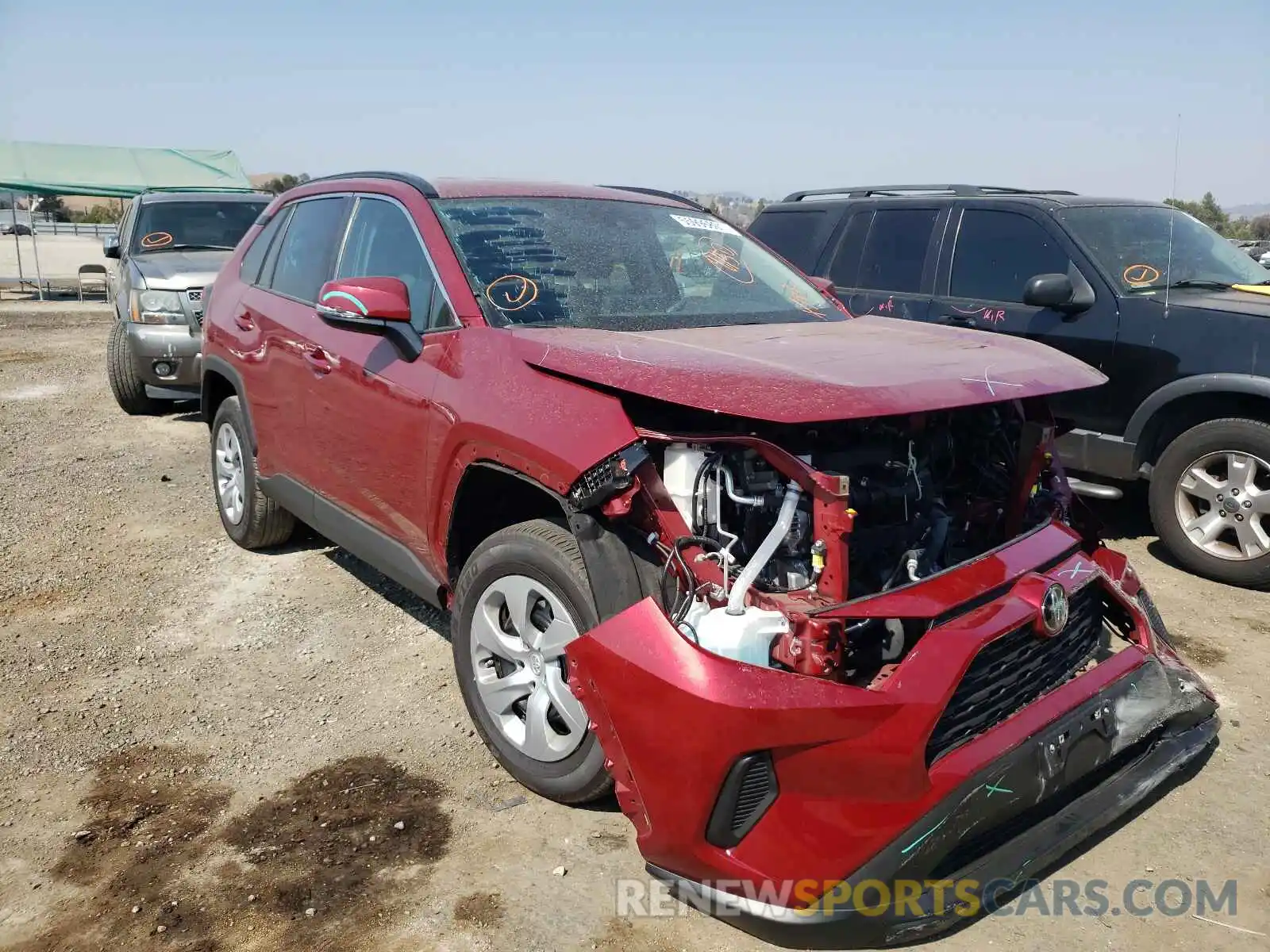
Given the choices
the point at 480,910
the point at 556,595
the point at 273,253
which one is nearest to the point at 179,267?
the point at 273,253

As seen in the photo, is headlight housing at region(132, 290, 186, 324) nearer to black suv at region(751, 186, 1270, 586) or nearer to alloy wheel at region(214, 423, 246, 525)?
alloy wheel at region(214, 423, 246, 525)

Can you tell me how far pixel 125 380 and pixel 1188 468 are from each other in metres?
8.10

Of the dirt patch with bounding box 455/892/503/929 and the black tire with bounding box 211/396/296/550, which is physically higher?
the black tire with bounding box 211/396/296/550

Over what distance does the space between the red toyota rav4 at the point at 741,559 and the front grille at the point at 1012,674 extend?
1 centimetres

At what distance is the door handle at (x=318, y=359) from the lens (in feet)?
13.3

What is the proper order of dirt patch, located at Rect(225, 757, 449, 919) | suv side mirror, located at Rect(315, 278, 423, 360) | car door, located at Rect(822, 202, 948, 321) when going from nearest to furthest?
dirt patch, located at Rect(225, 757, 449, 919), suv side mirror, located at Rect(315, 278, 423, 360), car door, located at Rect(822, 202, 948, 321)

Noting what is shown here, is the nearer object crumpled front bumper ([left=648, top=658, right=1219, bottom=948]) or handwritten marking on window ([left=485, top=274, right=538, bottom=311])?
crumpled front bumper ([left=648, top=658, right=1219, bottom=948])

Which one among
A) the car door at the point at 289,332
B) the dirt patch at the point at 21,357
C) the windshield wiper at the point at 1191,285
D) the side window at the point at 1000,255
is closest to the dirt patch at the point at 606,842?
the car door at the point at 289,332

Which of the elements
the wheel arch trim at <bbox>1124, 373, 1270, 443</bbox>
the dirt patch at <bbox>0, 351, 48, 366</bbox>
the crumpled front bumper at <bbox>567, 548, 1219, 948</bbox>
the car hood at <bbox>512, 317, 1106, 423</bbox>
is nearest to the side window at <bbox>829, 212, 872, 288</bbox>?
the wheel arch trim at <bbox>1124, 373, 1270, 443</bbox>

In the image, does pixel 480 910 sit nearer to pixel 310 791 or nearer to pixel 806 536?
pixel 310 791

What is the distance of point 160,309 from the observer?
8.39 meters

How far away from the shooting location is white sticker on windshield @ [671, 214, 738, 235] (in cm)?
436

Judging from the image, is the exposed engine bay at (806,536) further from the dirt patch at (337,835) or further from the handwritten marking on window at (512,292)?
the dirt patch at (337,835)

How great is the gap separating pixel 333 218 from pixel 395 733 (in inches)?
88.7
